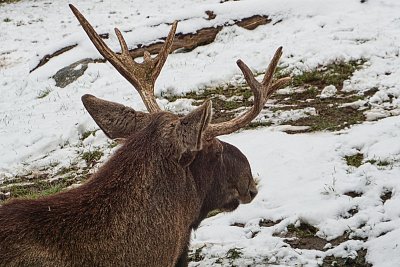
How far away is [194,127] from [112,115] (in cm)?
95

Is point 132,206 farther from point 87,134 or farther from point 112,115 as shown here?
point 87,134

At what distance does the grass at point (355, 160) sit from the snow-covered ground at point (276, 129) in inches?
2.3

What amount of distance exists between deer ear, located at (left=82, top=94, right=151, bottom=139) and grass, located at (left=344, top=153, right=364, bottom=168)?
123 inches

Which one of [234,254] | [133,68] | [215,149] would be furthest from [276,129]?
[215,149]

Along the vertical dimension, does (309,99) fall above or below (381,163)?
below

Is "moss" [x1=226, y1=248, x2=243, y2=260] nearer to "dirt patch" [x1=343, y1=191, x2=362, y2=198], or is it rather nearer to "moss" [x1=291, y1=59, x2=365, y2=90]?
"dirt patch" [x1=343, y1=191, x2=362, y2=198]

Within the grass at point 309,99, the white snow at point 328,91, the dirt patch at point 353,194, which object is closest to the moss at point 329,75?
the grass at point 309,99

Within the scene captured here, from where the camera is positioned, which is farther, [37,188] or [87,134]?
[87,134]

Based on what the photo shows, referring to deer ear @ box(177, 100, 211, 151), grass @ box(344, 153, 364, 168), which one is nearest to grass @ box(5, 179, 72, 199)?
grass @ box(344, 153, 364, 168)

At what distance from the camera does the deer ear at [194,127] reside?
3180mm

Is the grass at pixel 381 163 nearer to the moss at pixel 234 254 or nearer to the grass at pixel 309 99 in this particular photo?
the grass at pixel 309 99

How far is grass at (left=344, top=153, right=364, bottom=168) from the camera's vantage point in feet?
21.2

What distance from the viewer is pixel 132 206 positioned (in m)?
3.28

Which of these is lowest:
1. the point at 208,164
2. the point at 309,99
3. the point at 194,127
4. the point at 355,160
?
the point at 309,99
